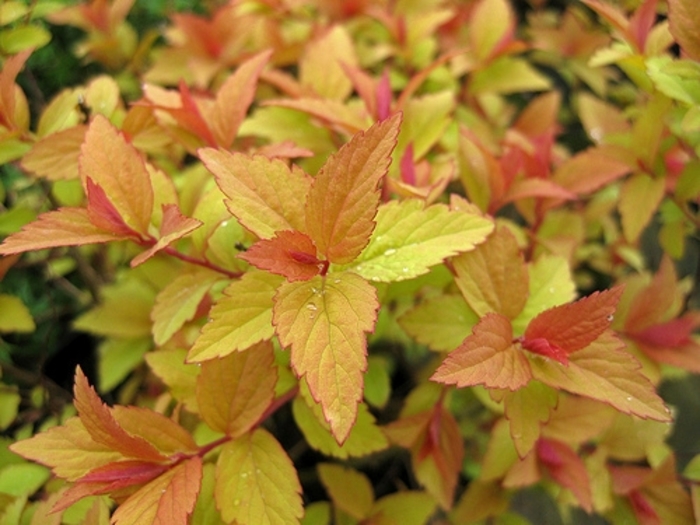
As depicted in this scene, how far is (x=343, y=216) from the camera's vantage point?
0.58 metres

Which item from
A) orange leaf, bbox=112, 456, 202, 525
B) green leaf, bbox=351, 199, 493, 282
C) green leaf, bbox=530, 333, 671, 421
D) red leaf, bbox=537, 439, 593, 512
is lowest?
red leaf, bbox=537, 439, 593, 512

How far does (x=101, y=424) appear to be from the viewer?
588 mm

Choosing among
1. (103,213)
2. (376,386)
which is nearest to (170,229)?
(103,213)

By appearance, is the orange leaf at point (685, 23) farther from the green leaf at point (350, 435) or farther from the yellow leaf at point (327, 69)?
the green leaf at point (350, 435)

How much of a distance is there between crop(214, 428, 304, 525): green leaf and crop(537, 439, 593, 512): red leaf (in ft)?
1.34

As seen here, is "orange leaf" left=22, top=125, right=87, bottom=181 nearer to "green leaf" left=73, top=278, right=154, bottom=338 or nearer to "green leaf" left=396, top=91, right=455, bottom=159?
"green leaf" left=73, top=278, right=154, bottom=338

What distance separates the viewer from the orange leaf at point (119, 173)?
2.21ft

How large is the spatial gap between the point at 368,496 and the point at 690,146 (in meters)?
0.74

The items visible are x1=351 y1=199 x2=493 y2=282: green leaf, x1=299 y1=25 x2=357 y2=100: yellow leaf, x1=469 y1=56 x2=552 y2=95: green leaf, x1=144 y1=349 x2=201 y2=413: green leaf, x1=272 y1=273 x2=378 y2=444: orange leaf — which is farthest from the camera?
x1=469 y1=56 x2=552 y2=95: green leaf

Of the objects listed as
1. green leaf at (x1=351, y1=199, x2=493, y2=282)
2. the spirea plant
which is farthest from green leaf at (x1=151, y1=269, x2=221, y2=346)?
green leaf at (x1=351, y1=199, x2=493, y2=282)

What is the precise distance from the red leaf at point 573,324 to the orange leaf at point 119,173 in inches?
18.9

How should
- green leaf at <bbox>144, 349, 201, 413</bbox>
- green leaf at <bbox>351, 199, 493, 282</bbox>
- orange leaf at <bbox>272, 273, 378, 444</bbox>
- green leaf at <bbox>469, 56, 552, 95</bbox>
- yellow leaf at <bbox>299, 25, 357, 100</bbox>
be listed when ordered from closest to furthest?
orange leaf at <bbox>272, 273, 378, 444</bbox> < green leaf at <bbox>351, 199, 493, 282</bbox> < green leaf at <bbox>144, 349, 201, 413</bbox> < yellow leaf at <bbox>299, 25, 357, 100</bbox> < green leaf at <bbox>469, 56, 552, 95</bbox>

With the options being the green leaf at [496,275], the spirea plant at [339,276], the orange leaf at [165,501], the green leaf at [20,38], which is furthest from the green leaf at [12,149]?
the green leaf at [496,275]

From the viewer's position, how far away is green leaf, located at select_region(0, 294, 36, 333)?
84cm
